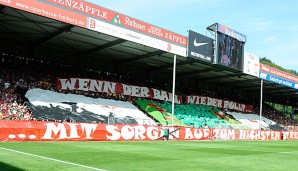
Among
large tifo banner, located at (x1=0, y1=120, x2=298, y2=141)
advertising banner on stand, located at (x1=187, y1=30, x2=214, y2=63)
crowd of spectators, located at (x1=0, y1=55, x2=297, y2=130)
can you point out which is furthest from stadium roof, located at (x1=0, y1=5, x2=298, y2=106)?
large tifo banner, located at (x1=0, y1=120, x2=298, y2=141)

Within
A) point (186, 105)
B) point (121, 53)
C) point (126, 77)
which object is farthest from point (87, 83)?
point (186, 105)

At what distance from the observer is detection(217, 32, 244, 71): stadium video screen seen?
40.6m

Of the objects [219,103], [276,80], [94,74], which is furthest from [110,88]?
[276,80]

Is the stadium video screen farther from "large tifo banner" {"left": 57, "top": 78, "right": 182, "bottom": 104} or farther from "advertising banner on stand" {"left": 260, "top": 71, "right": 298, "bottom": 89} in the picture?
"large tifo banner" {"left": 57, "top": 78, "right": 182, "bottom": 104}

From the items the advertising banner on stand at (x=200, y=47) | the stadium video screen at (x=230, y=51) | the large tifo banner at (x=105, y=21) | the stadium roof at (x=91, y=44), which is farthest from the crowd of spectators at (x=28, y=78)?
the stadium video screen at (x=230, y=51)

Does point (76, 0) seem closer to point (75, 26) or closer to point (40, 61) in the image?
point (75, 26)

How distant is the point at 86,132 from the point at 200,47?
18865mm

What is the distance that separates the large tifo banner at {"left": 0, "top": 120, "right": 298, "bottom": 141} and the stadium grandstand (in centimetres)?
16

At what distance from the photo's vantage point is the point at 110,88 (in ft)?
128

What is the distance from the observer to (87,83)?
121 ft

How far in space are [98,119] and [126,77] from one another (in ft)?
42.0

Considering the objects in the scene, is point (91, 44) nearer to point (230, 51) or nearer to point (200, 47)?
point (200, 47)

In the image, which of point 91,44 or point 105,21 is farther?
point 91,44

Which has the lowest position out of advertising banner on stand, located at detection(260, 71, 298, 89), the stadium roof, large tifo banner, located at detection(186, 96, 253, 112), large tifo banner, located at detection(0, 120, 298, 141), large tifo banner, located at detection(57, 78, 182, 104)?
large tifo banner, located at detection(0, 120, 298, 141)
